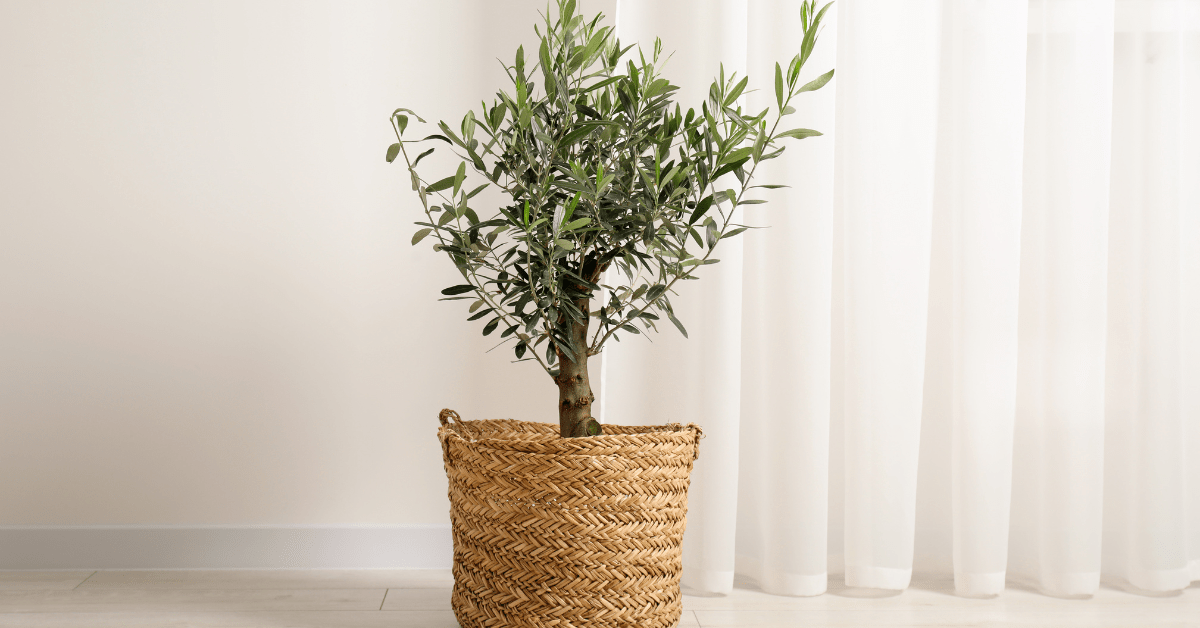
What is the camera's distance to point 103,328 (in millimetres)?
1274

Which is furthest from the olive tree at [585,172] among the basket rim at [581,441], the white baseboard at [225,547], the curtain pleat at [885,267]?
the white baseboard at [225,547]

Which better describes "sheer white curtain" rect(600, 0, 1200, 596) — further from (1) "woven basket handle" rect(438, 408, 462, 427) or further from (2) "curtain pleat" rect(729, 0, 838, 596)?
(1) "woven basket handle" rect(438, 408, 462, 427)

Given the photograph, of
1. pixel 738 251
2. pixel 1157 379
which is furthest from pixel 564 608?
pixel 1157 379

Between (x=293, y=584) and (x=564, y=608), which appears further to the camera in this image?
(x=293, y=584)

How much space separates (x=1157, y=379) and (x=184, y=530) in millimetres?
1638

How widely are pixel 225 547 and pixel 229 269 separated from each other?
1.56ft

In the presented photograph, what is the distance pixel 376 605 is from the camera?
111 cm

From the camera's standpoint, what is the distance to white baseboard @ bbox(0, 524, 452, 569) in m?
1.25

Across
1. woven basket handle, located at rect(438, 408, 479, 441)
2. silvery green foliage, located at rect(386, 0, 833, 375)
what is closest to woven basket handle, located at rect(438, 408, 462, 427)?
woven basket handle, located at rect(438, 408, 479, 441)

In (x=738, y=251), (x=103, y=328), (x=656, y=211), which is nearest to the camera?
(x=656, y=211)

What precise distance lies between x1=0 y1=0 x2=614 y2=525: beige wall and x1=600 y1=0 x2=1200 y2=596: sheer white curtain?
342 millimetres

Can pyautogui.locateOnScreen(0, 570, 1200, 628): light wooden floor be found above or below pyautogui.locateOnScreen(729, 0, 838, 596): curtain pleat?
below

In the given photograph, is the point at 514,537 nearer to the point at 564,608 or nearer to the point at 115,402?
the point at 564,608

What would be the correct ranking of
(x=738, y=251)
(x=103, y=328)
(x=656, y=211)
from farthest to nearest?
(x=103, y=328) < (x=738, y=251) < (x=656, y=211)
